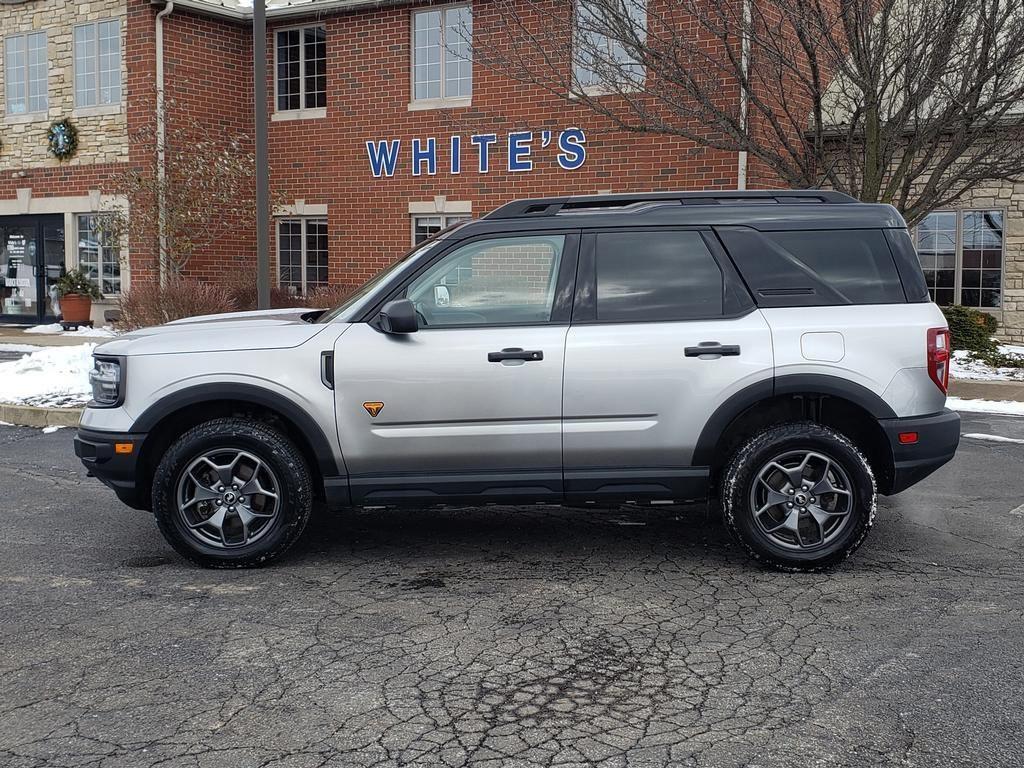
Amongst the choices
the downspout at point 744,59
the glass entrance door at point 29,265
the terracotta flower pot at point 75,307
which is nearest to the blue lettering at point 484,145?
the downspout at point 744,59

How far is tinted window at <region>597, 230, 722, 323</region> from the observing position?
5.58m

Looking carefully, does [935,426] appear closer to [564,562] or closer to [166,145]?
[564,562]

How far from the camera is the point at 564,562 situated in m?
5.75

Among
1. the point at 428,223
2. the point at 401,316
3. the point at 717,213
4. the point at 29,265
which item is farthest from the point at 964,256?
the point at 29,265

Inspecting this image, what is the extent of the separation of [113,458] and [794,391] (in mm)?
3493

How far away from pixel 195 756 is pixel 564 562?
2.66 metres

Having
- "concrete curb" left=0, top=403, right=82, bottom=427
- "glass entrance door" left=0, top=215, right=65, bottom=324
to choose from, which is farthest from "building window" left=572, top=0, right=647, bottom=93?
"glass entrance door" left=0, top=215, right=65, bottom=324

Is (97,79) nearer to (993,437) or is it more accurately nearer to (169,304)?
(169,304)

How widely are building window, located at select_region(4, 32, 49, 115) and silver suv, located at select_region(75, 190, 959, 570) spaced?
1851cm

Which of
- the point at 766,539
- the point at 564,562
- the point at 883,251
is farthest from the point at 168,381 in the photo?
the point at 883,251

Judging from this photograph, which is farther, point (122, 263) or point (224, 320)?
point (122, 263)

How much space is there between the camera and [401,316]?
5.34 m

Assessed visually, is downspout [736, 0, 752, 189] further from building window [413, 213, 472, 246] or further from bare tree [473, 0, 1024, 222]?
building window [413, 213, 472, 246]

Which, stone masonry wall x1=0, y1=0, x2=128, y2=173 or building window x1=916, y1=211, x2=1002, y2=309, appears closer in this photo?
building window x1=916, y1=211, x2=1002, y2=309
